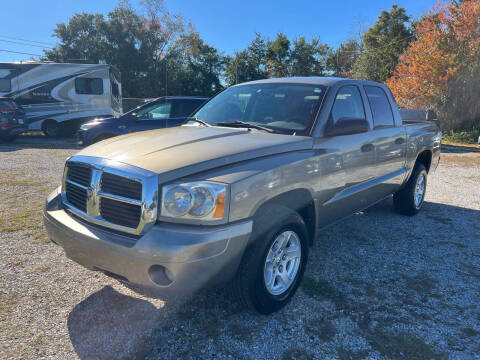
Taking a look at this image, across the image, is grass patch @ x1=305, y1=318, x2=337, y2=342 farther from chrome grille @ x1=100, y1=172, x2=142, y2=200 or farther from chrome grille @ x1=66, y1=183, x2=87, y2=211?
chrome grille @ x1=66, y1=183, x2=87, y2=211

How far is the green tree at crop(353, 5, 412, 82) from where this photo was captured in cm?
2675

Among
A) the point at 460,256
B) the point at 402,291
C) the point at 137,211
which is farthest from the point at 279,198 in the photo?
the point at 460,256

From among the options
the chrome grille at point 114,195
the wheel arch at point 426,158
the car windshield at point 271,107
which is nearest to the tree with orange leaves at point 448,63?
the wheel arch at point 426,158

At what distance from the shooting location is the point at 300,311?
2900mm

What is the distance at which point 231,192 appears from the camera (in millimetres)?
2305

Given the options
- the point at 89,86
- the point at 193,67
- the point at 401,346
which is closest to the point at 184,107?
the point at 401,346

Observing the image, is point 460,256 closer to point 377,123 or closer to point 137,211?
point 377,123

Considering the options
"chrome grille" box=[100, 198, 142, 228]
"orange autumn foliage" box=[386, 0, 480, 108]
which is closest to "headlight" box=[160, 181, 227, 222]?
"chrome grille" box=[100, 198, 142, 228]

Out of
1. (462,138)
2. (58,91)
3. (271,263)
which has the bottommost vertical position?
(271,263)

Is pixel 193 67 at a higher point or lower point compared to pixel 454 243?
higher

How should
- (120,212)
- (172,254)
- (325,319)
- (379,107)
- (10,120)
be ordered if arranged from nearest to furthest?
(172,254) < (120,212) < (325,319) < (379,107) < (10,120)

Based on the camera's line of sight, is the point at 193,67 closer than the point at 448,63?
No

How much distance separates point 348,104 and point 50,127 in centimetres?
1576

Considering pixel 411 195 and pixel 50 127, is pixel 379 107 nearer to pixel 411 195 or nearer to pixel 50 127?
pixel 411 195
